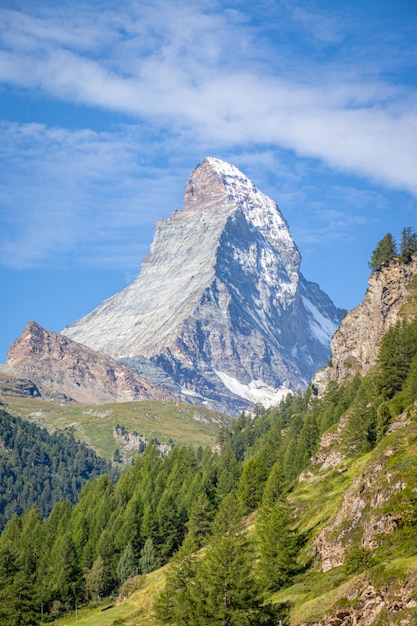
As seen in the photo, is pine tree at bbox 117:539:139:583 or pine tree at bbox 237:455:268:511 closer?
pine tree at bbox 117:539:139:583

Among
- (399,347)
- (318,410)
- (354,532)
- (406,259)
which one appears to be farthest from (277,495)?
(406,259)

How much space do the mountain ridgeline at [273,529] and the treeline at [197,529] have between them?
0.26 metres

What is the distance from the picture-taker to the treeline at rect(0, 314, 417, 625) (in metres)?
74.1

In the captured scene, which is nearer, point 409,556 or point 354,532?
point 409,556

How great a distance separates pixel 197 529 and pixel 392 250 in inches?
3686

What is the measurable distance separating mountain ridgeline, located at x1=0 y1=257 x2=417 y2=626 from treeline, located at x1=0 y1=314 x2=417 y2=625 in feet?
0.87

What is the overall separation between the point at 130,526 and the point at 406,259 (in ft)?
308

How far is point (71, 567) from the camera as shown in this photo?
14200 centimetres

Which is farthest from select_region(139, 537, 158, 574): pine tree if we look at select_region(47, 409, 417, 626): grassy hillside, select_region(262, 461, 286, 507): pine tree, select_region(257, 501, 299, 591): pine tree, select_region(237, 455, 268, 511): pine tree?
select_region(257, 501, 299, 591): pine tree

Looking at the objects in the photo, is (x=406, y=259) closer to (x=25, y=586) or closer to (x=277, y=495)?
(x=277, y=495)

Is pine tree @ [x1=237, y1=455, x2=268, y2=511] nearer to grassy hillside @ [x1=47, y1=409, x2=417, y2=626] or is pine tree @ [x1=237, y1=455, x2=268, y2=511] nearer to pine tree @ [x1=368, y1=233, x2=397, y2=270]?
grassy hillside @ [x1=47, y1=409, x2=417, y2=626]

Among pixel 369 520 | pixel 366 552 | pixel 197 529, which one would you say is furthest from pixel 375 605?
pixel 197 529

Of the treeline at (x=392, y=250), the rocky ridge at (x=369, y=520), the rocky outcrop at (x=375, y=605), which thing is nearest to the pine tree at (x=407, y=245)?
the treeline at (x=392, y=250)

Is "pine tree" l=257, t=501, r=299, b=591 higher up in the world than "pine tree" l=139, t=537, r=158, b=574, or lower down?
lower down
